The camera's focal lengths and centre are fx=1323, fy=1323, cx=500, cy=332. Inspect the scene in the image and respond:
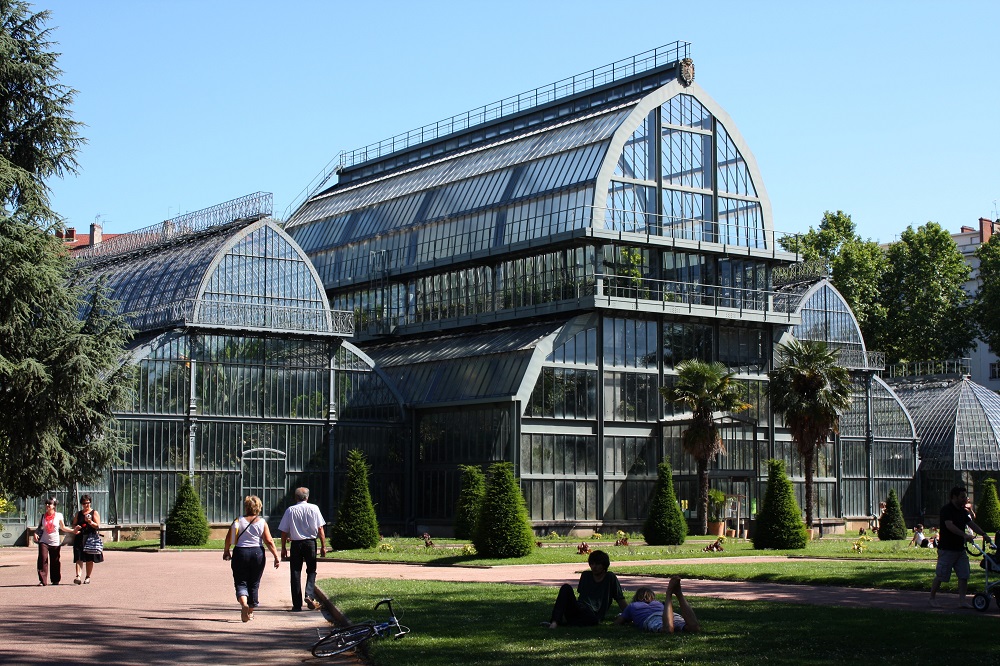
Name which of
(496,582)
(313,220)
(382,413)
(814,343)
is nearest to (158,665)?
(496,582)

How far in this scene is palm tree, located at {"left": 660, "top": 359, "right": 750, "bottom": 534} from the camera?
5669 centimetres

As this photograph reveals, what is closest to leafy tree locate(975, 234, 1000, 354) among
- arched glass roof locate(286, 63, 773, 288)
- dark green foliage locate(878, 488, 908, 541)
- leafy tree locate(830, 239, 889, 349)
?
leafy tree locate(830, 239, 889, 349)

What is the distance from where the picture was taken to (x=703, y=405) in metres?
56.8

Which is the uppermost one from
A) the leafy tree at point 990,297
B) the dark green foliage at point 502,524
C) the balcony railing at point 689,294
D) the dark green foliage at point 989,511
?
the leafy tree at point 990,297

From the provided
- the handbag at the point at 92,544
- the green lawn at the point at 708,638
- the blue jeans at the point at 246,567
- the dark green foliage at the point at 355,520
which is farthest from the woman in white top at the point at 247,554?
the dark green foliage at the point at 355,520

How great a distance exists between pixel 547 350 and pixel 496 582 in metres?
27.6

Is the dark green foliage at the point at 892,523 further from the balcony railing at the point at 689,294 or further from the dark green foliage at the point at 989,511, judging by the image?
the balcony railing at the point at 689,294

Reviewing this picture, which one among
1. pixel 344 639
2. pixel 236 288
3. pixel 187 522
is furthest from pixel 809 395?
pixel 344 639

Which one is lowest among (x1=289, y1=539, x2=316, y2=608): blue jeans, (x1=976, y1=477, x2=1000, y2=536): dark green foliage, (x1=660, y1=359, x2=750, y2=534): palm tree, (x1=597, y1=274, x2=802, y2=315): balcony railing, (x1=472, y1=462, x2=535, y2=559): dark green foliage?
(x1=976, y1=477, x2=1000, y2=536): dark green foliage

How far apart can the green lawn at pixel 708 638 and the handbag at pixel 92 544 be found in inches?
293

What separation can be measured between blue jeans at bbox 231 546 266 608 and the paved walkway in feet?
1.89

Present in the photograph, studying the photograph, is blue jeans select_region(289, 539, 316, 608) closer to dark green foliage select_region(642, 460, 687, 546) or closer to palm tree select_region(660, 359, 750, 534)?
dark green foliage select_region(642, 460, 687, 546)

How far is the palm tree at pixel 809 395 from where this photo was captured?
60031 mm

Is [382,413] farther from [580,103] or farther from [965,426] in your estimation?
[965,426]
